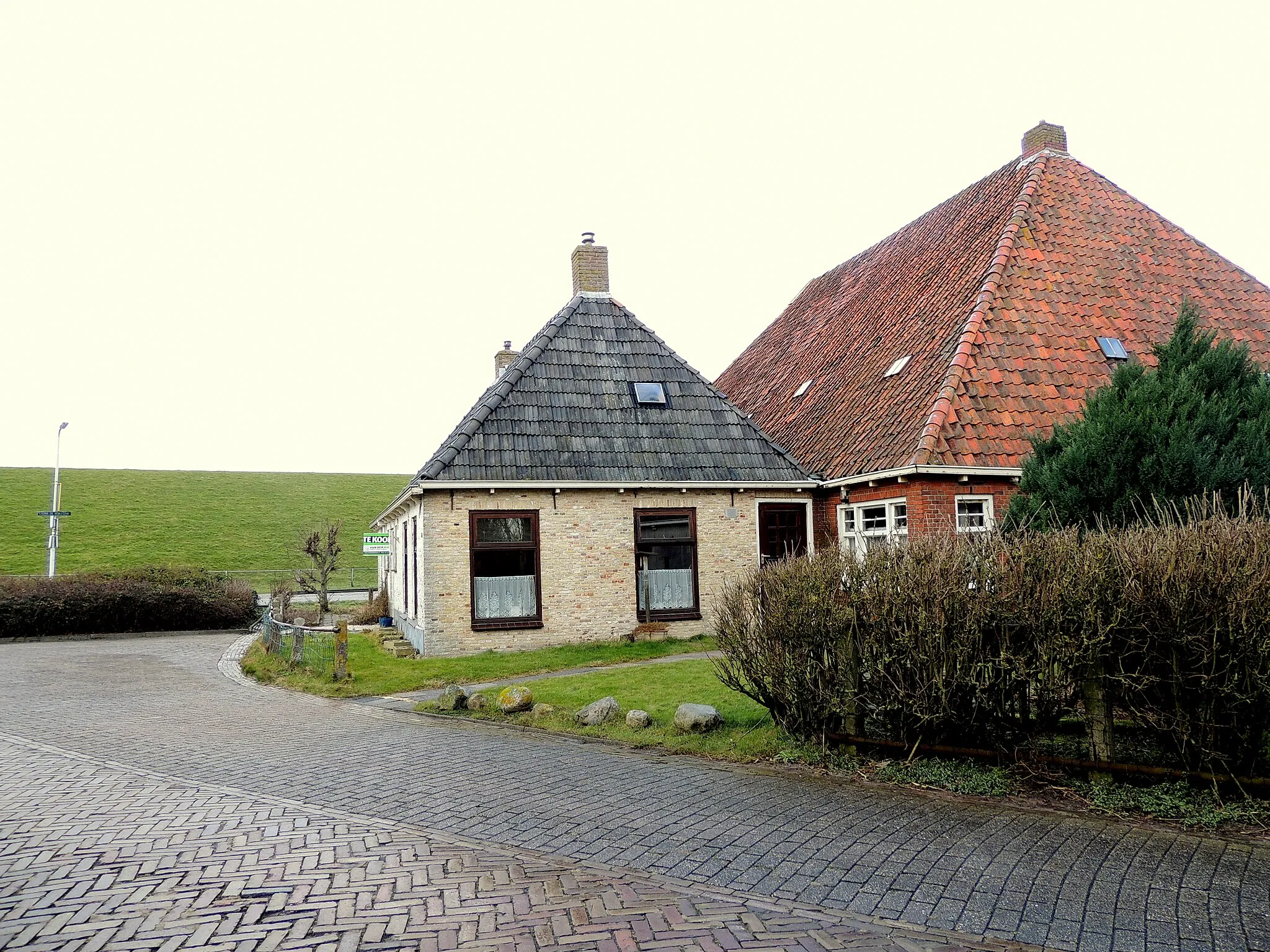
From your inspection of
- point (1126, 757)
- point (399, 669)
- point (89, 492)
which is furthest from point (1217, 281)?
point (89, 492)

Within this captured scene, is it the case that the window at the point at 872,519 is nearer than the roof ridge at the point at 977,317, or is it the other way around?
the roof ridge at the point at 977,317

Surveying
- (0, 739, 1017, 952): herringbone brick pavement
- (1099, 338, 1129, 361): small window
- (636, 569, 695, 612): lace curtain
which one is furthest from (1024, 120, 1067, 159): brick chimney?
(0, 739, 1017, 952): herringbone brick pavement

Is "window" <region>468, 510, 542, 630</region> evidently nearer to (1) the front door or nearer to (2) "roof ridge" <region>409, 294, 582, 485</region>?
(2) "roof ridge" <region>409, 294, 582, 485</region>

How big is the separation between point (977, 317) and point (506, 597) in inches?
391

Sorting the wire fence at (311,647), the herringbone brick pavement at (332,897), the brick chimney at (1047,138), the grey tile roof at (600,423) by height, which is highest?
the brick chimney at (1047,138)

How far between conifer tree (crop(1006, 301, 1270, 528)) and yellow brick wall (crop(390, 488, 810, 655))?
23.8 feet

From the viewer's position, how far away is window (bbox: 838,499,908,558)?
1500 cm

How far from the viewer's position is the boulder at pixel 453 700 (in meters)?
11.3

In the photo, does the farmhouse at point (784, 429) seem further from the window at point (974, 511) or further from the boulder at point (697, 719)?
the boulder at point (697, 719)

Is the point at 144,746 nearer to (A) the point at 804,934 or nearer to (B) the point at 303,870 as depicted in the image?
(B) the point at 303,870

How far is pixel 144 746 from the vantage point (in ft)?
32.6

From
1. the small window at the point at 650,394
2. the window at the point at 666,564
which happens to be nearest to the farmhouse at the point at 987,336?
the window at the point at 666,564

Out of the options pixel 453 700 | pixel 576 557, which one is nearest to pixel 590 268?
pixel 576 557

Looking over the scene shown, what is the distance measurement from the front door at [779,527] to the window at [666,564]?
4.91 ft
